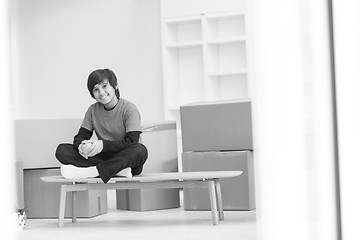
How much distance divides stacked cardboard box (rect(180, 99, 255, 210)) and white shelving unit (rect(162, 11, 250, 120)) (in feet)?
5.26

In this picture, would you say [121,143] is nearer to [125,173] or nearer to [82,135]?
[125,173]

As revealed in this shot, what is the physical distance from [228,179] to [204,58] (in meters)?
1.99

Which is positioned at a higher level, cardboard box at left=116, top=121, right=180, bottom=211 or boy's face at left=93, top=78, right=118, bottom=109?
boy's face at left=93, top=78, right=118, bottom=109

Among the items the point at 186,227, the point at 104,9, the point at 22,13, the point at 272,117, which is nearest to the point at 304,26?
the point at 272,117

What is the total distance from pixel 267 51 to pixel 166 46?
497 centimetres

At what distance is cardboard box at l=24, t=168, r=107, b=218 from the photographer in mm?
4426

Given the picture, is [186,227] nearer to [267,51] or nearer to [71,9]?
[267,51]

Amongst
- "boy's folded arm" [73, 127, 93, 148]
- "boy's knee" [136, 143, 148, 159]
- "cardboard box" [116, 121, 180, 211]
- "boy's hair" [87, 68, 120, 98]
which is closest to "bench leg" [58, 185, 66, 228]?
"boy's folded arm" [73, 127, 93, 148]

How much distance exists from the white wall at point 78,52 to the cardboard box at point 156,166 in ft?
5.61

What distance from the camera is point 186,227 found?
3734mm

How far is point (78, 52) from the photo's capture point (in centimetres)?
702

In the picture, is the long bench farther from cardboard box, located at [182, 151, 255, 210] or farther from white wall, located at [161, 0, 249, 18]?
white wall, located at [161, 0, 249, 18]

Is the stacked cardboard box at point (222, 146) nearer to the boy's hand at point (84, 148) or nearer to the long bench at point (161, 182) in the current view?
the long bench at point (161, 182)

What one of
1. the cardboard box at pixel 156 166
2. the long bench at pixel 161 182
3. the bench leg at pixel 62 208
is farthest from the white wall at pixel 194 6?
the bench leg at pixel 62 208
